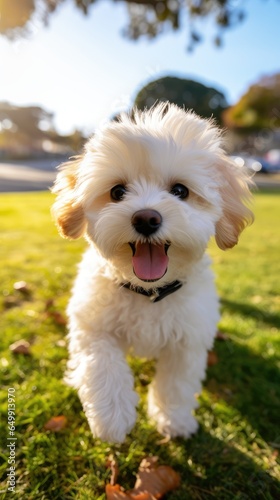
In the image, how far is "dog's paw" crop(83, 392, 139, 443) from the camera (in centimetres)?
164

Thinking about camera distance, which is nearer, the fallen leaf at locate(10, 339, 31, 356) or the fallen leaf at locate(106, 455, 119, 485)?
the fallen leaf at locate(106, 455, 119, 485)

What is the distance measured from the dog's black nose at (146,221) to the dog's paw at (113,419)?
0.78 m

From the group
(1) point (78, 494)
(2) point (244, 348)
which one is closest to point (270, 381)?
(2) point (244, 348)

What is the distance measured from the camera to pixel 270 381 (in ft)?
8.12

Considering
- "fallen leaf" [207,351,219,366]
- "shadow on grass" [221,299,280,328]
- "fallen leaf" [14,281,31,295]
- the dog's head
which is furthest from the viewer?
"fallen leaf" [14,281,31,295]

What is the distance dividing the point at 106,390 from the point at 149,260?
0.62 metres

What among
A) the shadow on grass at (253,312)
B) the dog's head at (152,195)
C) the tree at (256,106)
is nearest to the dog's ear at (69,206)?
the dog's head at (152,195)

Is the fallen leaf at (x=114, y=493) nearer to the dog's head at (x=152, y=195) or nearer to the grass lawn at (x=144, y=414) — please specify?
the grass lawn at (x=144, y=414)

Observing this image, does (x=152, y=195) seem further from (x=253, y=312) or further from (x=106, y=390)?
(x=253, y=312)

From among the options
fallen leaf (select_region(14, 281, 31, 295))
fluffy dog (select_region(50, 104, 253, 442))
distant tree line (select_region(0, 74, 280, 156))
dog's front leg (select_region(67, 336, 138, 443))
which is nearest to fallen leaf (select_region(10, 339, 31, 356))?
fluffy dog (select_region(50, 104, 253, 442))

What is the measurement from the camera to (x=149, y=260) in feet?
5.56

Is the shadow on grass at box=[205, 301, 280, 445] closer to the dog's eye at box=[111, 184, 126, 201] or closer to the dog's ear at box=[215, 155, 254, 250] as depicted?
the dog's ear at box=[215, 155, 254, 250]

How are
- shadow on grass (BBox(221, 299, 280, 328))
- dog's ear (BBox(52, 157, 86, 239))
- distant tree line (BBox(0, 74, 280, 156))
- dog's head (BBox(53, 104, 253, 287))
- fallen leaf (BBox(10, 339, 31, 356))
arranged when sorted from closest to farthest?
1. dog's head (BBox(53, 104, 253, 287))
2. dog's ear (BBox(52, 157, 86, 239))
3. fallen leaf (BBox(10, 339, 31, 356))
4. shadow on grass (BBox(221, 299, 280, 328))
5. distant tree line (BBox(0, 74, 280, 156))

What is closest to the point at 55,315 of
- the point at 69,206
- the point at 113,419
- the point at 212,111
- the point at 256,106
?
the point at 69,206
